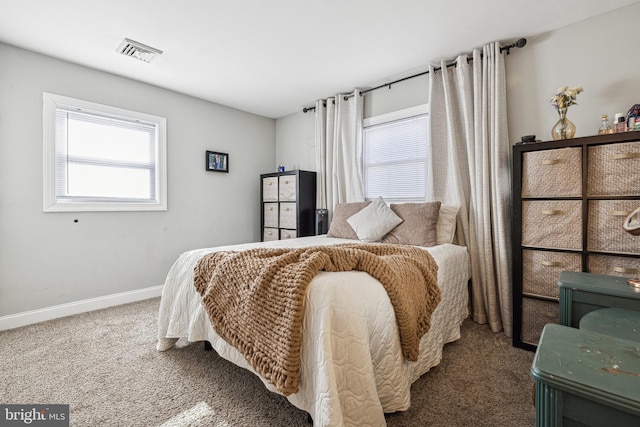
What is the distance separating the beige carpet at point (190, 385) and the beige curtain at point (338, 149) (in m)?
2.05

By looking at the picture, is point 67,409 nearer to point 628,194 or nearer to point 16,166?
point 16,166

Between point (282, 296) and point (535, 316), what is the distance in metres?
1.94

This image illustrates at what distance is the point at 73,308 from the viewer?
9.42 feet

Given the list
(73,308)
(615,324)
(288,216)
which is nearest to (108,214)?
(73,308)

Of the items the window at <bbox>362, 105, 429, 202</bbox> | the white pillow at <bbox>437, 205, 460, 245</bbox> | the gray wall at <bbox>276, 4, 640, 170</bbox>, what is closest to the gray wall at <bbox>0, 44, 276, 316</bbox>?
the window at <bbox>362, 105, 429, 202</bbox>

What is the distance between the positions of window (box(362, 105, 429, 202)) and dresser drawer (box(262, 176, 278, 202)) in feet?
4.30

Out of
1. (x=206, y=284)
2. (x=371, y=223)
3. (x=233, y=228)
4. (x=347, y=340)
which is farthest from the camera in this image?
(x=233, y=228)

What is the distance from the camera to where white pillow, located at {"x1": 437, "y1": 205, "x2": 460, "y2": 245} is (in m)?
2.55

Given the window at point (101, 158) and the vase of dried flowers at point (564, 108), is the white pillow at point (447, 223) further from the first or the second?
the window at point (101, 158)

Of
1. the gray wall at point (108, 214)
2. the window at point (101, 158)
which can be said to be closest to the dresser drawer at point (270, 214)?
the gray wall at point (108, 214)

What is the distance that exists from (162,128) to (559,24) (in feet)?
13.2

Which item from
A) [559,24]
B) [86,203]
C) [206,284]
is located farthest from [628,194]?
[86,203]

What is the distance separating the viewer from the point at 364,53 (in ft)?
8.92
